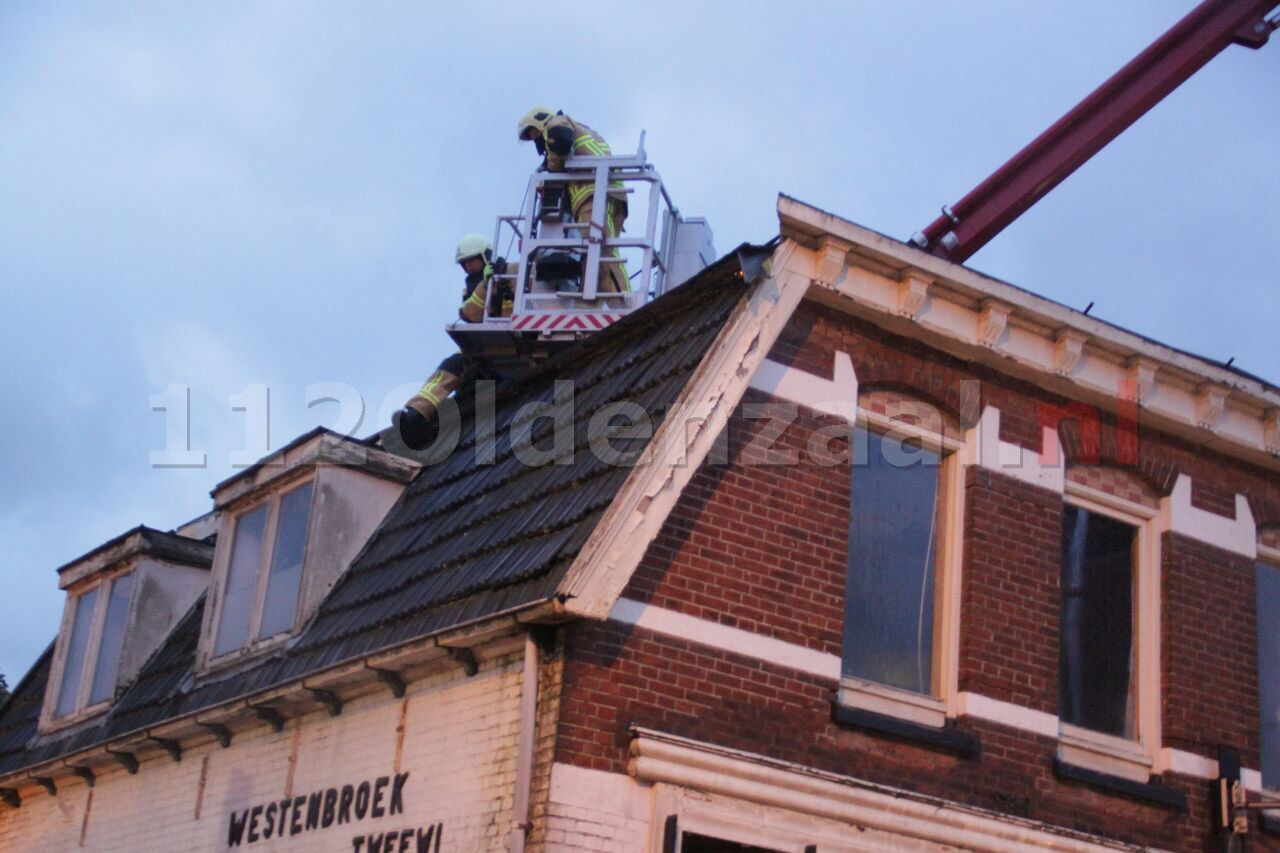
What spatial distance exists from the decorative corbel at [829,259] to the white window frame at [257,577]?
4337 millimetres

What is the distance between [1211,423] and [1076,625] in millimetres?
1952

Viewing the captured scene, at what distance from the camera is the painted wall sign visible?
34.8 feet

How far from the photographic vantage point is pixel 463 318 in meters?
18.5

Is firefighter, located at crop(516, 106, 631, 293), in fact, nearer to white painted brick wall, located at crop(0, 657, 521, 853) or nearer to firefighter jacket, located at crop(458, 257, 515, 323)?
firefighter jacket, located at crop(458, 257, 515, 323)

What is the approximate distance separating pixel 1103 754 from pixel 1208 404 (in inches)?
112

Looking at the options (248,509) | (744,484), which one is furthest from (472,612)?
(248,509)

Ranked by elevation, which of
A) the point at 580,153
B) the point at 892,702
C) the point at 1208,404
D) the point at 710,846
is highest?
the point at 580,153

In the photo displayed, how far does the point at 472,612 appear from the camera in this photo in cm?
1052

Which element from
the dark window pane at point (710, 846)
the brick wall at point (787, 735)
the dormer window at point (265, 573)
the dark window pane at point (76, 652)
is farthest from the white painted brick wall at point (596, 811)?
the dark window pane at point (76, 652)

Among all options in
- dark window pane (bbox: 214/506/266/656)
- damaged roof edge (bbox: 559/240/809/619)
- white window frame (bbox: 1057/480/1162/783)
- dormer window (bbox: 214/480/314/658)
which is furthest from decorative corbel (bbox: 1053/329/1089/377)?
dark window pane (bbox: 214/506/266/656)

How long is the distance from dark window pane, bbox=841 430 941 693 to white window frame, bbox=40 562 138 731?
7323 mm

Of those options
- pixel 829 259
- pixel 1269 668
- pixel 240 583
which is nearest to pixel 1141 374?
pixel 1269 668

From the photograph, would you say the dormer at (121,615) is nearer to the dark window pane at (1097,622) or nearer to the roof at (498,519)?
the roof at (498,519)

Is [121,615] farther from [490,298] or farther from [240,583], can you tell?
[490,298]
